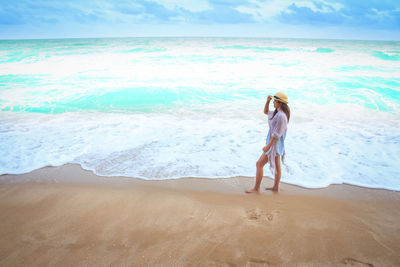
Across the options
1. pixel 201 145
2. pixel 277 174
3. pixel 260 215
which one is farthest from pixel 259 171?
pixel 201 145

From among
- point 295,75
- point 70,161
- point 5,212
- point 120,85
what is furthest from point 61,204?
point 295,75

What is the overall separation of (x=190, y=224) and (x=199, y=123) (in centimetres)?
491

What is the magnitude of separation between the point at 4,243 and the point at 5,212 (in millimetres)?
746

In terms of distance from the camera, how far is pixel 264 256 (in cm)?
260

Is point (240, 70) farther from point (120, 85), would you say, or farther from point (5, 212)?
point (5, 212)

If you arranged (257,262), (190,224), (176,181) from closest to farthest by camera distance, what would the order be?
(257,262)
(190,224)
(176,181)

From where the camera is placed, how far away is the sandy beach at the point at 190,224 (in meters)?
2.60

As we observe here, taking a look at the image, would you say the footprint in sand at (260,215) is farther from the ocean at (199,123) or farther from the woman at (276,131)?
the ocean at (199,123)

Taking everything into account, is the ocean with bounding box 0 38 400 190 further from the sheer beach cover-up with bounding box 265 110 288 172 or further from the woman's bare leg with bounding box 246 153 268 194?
the sheer beach cover-up with bounding box 265 110 288 172

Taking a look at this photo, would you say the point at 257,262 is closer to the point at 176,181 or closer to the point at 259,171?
the point at 259,171

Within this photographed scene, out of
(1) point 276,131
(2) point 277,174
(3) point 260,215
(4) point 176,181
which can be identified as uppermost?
(1) point 276,131

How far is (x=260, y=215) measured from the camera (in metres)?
3.32

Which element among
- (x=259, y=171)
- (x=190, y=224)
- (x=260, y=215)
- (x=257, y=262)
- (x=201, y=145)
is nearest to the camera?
(x=257, y=262)

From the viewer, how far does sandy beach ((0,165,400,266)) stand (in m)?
2.60
